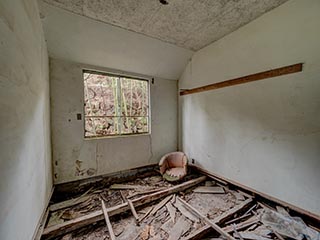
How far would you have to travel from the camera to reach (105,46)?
2775 millimetres

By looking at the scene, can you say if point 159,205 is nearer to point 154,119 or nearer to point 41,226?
point 41,226

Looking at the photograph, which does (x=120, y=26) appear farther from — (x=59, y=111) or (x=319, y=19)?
(x=319, y=19)

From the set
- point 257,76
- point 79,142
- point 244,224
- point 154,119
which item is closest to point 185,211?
point 244,224

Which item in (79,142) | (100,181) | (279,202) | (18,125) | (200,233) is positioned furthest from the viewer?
(100,181)

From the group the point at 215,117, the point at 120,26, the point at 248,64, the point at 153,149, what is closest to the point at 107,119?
the point at 153,149

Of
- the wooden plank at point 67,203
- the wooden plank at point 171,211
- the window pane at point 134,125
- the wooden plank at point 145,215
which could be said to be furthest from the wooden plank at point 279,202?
the wooden plank at point 67,203

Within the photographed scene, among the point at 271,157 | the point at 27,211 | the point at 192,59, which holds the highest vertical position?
the point at 192,59

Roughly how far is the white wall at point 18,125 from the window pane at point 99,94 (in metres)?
1.32

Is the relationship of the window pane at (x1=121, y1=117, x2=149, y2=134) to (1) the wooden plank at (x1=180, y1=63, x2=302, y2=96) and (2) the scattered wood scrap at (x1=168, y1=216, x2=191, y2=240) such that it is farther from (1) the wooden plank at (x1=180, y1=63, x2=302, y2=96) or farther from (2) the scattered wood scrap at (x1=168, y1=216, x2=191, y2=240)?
(2) the scattered wood scrap at (x1=168, y1=216, x2=191, y2=240)

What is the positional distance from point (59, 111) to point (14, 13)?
1.82m

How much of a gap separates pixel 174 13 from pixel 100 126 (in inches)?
98.7

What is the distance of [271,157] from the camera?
90.9 inches

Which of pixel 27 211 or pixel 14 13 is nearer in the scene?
pixel 14 13

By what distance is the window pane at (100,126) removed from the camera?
120 inches
